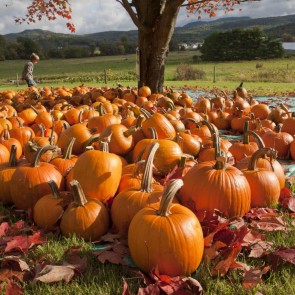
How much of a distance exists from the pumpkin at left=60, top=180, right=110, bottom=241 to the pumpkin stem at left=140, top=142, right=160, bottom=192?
1.20 ft

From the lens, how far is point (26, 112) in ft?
19.9

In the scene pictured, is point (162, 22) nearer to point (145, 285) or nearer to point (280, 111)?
point (280, 111)

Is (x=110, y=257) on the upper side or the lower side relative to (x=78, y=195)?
lower

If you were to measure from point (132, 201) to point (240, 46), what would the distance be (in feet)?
220

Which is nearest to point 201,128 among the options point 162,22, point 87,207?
point 87,207

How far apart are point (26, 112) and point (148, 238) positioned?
14.7 ft

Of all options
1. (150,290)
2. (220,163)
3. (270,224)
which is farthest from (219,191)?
(150,290)

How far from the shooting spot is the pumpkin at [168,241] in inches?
84.7

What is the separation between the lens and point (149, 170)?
2.45m

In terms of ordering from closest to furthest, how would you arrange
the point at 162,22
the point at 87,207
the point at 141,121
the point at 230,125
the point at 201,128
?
the point at 87,207 < the point at 141,121 < the point at 201,128 < the point at 230,125 < the point at 162,22

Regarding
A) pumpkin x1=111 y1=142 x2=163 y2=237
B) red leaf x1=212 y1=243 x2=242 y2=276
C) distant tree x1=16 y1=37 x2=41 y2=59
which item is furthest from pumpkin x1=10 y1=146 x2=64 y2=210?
distant tree x1=16 y1=37 x2=41 y2=59

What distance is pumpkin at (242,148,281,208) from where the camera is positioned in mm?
3121

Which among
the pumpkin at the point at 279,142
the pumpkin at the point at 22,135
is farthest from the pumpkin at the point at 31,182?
the pumpkin at the point at 279,142

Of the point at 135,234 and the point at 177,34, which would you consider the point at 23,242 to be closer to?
the point at 135,234
